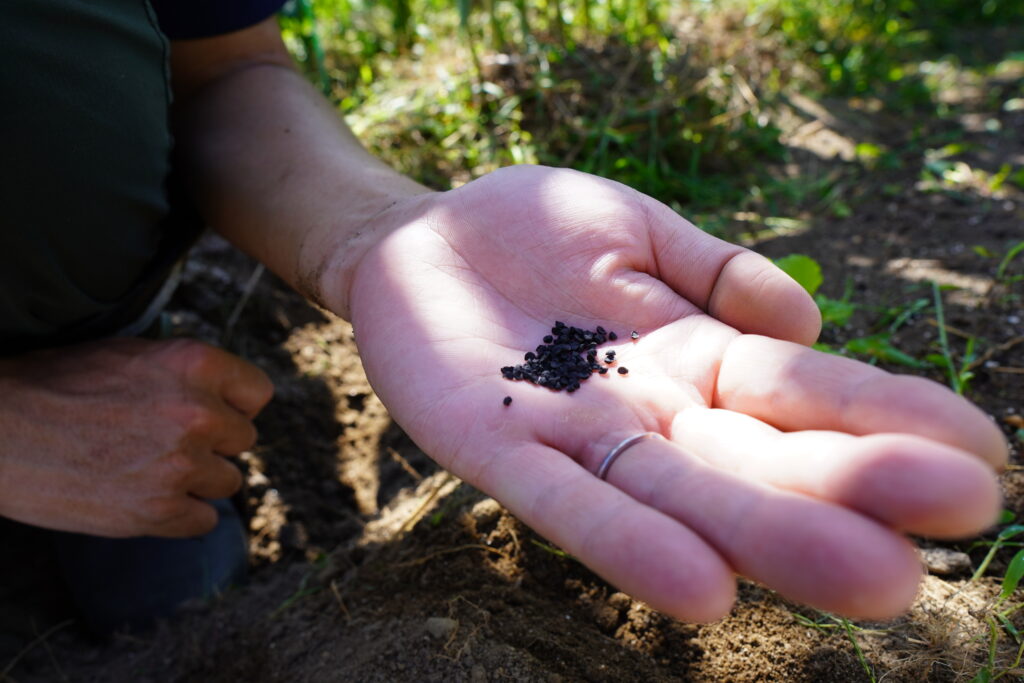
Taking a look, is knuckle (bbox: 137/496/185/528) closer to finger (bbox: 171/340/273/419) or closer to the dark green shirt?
finger (bbox: 171/340/273/419)

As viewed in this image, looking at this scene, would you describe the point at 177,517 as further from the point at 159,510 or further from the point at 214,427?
the point at 214,427

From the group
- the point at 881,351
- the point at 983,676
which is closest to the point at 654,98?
the point at 881,351

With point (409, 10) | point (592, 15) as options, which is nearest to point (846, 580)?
point (592, 15)

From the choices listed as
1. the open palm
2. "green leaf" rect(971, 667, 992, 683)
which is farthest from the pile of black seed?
"green leaf" rect(971, 667, 992, 683)

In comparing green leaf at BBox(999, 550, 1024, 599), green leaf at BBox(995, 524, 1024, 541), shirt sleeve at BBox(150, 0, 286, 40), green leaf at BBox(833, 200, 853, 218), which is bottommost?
green leaf at BBox(995, 524, 1024, 541)

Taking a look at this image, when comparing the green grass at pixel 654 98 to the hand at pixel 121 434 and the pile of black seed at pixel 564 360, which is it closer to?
the pile of black seed at pixel 564 360
